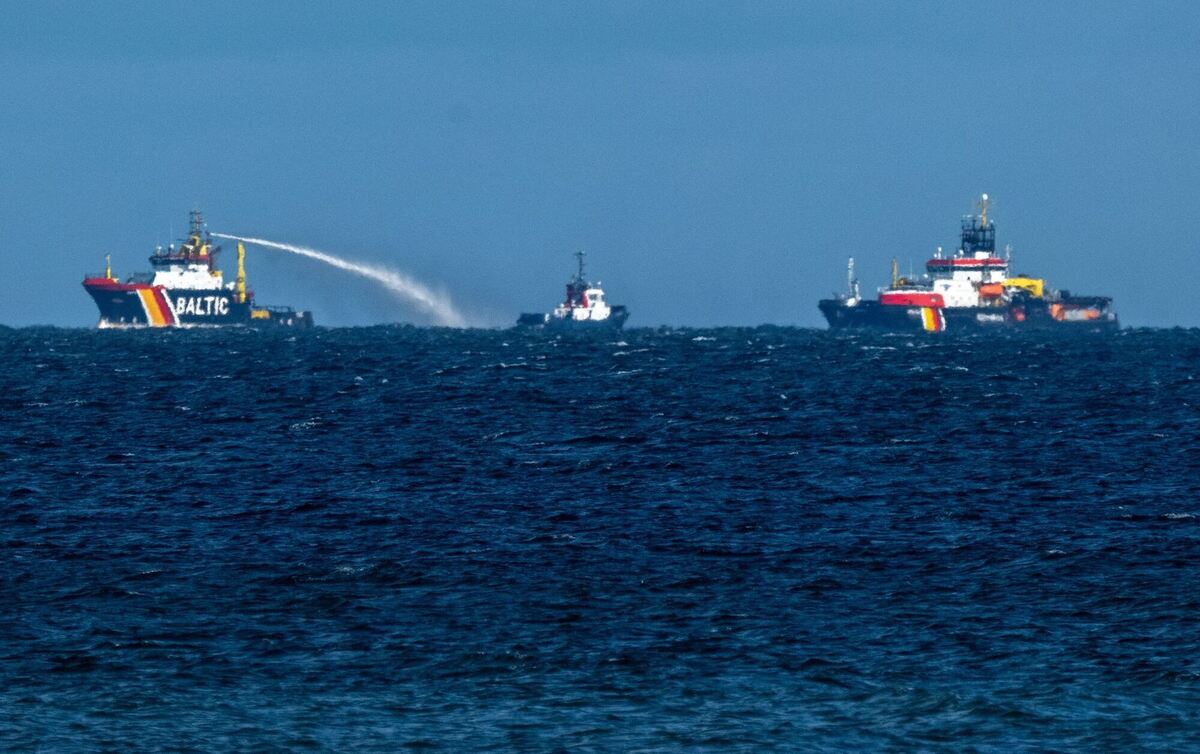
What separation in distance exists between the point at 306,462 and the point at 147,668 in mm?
26537

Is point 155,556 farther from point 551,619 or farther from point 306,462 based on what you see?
point 306,462

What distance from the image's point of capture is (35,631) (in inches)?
1037

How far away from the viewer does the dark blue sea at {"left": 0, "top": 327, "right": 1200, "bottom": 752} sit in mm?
21859

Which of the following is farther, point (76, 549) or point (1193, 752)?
point (76, 549)

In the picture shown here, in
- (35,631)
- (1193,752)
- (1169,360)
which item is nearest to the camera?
(1193,752)

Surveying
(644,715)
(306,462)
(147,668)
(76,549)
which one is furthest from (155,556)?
(306,462)

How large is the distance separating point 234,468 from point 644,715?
95.3 ft

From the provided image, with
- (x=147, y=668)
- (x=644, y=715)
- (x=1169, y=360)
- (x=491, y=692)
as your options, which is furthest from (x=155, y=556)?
(x=1169, y=360)

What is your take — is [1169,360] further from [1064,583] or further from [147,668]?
[147,668]

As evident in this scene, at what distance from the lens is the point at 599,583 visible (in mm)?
30453

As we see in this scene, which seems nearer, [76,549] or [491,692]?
[491,692]

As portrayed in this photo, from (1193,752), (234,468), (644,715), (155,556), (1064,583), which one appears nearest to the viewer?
(1193,752)

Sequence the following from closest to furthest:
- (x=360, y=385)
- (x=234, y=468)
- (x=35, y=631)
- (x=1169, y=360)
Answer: (x=35, y=631), (x=234, y=468), (x=360, y=385), (x=1169, y=360)

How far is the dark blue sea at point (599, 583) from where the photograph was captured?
21859 mm
